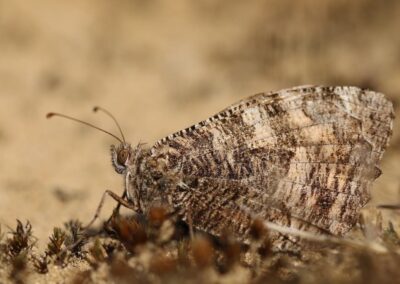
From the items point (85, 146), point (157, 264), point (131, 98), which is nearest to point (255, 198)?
point (157, 264)

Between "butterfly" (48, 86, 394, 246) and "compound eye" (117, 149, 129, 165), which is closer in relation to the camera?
"butterfly" (48, 86, 394, 246)

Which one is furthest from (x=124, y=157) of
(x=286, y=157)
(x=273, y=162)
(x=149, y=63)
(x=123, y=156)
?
(x=149, y=63)

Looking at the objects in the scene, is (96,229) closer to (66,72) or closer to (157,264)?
(157,264)

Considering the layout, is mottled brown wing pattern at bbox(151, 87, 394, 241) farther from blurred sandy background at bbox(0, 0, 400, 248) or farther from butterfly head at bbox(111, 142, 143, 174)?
blurred sandy background at bbox(0, 0, 400, 248)

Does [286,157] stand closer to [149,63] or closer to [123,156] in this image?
[123,156]

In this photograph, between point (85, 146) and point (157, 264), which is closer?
point (157, 264)

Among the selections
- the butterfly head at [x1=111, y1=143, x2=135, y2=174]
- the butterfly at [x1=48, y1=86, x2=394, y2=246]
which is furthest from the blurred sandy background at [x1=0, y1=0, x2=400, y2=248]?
the butterfly at [x1=48, y1=86, x2=394, y2=246]

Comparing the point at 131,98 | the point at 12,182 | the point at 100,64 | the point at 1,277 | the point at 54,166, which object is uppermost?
the point at 100,64

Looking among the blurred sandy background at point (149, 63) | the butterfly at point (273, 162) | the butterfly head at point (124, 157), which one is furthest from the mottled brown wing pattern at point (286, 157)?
the blurred sandy background at point (149, 63)
